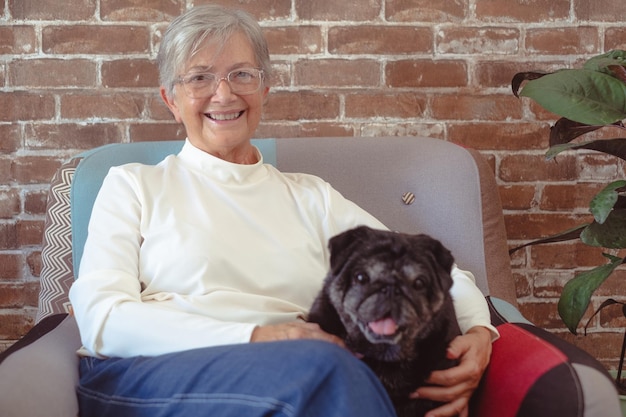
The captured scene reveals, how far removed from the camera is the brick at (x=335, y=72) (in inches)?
89.0

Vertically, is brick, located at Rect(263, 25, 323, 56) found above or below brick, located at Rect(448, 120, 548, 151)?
above

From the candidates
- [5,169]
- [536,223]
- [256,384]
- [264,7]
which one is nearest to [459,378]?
[256,384]

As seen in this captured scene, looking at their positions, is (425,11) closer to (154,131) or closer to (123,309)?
(154,131)

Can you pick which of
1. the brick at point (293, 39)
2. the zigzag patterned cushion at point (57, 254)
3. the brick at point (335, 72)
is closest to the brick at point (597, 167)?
the brick at point (335, 72)

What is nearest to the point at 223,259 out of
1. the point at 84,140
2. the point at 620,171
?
the point at 84,140

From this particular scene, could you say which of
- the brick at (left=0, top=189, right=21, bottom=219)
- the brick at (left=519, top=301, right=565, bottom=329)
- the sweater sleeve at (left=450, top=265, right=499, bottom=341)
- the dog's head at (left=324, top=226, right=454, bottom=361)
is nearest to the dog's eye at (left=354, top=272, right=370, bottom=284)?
the dog's head at (left=324, top=226, right=454, bottom=361)

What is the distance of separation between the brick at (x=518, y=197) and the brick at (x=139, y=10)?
1256 mm

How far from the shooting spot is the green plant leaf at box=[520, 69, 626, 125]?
1.71m

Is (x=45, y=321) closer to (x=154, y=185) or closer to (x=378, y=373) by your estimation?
(x=154, y=185)

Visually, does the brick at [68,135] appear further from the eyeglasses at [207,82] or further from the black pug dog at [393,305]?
the black pug dog at [393,305]

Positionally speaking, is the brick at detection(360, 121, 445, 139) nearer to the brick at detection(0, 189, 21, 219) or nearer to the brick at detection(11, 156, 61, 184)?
the brick at detection(11, 156, 61, 184)

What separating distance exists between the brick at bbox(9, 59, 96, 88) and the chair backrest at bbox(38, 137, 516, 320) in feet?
1.36

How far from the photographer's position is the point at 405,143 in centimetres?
197

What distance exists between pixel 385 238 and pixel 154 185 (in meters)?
0.63
